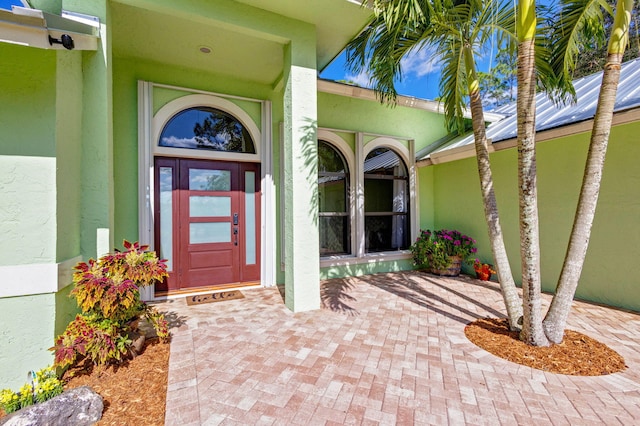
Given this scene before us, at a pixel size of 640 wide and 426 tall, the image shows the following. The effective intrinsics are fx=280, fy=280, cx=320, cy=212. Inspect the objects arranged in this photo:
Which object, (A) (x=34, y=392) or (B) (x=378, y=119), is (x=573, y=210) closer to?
(B) (x=378, y=119)

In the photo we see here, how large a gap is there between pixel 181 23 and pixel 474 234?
23.8 ft

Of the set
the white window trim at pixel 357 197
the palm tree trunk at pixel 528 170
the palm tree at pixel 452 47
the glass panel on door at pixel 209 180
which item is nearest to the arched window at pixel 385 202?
the white window trim at pixel 357 197

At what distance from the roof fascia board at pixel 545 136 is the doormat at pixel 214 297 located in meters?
5.56

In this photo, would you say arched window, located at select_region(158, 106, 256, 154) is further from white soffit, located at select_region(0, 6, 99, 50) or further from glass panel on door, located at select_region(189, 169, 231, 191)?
white soffit, located at select_region(0, 6, 99, 50)

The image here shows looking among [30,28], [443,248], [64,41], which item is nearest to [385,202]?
[443,248]

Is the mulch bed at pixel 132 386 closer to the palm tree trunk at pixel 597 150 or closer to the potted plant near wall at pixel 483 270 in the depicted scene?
the palm tree trunk at pixel 597 150

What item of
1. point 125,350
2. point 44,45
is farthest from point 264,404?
point 44,45

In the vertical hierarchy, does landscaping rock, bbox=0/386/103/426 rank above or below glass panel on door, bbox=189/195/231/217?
below

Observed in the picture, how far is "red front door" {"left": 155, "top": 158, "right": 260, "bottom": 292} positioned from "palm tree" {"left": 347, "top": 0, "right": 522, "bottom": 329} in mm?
3057

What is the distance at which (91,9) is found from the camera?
327 cm

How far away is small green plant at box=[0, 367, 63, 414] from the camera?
216 cm

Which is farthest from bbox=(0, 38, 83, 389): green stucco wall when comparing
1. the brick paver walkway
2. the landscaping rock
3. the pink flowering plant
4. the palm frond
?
the pink flowering plant

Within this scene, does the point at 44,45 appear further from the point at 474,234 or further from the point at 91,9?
the point at 474,234

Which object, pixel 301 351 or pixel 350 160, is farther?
pixel 350 160
